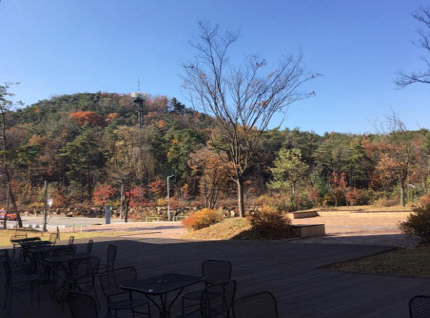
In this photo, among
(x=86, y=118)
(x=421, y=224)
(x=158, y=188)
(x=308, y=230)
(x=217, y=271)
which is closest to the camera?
(x=217, y=271)

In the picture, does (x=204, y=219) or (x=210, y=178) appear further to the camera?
(x=210, y=178)

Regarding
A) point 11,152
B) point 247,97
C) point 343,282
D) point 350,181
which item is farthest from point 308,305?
point 350,181

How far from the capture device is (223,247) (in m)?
11.8

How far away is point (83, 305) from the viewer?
9.77 feet

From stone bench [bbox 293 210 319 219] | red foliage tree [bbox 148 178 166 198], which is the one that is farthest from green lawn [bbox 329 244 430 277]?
red foliage tree [bbox 148 178 166 198]

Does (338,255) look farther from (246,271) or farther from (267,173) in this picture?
(267,173)

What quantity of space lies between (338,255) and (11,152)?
23.2 meters

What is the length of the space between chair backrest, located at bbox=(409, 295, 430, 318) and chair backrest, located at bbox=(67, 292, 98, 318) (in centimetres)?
255

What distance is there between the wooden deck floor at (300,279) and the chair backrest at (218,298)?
1335 millimetres

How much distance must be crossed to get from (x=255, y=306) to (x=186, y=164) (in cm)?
4527

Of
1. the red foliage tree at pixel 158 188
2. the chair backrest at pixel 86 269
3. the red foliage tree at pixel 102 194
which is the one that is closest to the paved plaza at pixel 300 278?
the chair backrest at pixel 86 269

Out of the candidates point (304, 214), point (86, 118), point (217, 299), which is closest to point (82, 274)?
point (217, 299)

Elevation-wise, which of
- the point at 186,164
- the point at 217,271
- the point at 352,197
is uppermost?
the point at 186,164

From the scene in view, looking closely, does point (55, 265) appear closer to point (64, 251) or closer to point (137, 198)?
point (64, 251)
